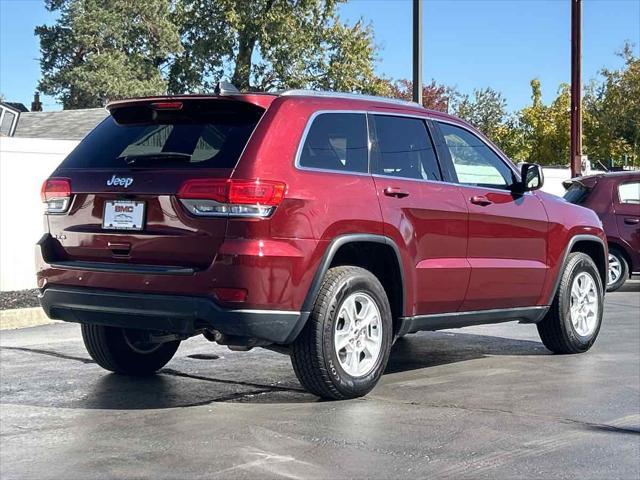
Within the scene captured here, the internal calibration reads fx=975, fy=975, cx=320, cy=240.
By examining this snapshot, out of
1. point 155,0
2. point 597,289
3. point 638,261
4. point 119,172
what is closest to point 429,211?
point 119,172

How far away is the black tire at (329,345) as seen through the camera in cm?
586

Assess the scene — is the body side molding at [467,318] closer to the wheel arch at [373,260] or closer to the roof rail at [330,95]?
the wheel arch at [373,260]

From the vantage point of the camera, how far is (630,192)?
1457 cm

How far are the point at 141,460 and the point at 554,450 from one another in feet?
6.93

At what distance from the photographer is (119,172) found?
19.5 ft

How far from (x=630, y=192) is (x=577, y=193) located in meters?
0.77

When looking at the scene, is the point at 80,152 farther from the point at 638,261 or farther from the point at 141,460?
the point at 638,261

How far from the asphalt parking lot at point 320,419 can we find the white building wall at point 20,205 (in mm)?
5270

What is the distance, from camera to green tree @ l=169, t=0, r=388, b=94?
43.1 m

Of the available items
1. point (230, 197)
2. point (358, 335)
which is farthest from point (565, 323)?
point (230, 197)

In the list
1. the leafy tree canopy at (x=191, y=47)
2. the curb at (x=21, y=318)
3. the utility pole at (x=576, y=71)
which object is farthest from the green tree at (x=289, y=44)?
the curb at (x=21, y=318)

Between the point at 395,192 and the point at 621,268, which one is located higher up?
the point at 395,192

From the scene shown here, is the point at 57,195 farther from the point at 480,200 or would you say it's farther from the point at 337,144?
the point at 480,200

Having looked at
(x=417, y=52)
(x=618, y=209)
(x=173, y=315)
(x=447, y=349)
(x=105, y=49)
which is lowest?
(x=447, y=349)
